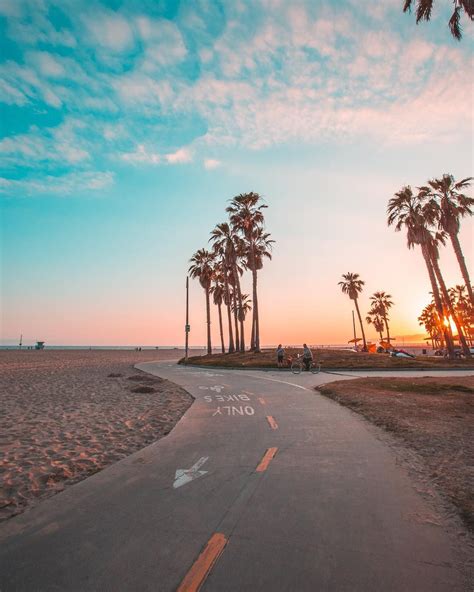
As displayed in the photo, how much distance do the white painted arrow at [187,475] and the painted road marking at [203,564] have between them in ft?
5.61

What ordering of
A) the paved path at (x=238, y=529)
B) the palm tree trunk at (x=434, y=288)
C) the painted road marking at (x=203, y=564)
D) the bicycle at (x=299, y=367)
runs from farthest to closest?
1. the palm tree trunk at (x=434, y=288)
2. the bicycle at (x=299, y=367)
3. the paved path at (x=238, y=529)
4. the painted road marking at (x=203, y=564)

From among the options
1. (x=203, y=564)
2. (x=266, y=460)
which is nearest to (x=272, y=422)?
(x=266, y=460)

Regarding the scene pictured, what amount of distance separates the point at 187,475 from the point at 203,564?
2.51 metres

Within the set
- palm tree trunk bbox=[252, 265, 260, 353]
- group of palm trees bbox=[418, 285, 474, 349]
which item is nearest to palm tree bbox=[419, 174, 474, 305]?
palm tree trunk bbox=[252, 265, 260, 353]

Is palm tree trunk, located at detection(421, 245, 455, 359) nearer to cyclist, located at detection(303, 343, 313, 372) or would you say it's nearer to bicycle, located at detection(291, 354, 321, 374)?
bicycle, located at detection(291, 354, 321, 374)

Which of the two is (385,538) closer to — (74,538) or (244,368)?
(74,538)

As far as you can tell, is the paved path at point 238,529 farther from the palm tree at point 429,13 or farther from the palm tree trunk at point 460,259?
the palm tree trunk at point 460,259

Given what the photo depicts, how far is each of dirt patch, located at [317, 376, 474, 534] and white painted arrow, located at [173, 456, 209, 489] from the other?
3.41 m

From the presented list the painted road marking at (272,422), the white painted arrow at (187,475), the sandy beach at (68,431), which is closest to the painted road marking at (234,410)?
the painted road marking at (272,422)

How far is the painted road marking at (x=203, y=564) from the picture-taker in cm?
280

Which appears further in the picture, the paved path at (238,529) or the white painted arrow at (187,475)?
the white painted arrow at (187,475)

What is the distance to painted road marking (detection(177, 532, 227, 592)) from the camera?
2797mm

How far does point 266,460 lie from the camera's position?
610 cm

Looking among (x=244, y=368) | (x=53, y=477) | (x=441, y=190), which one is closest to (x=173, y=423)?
(x=53, y=477)
